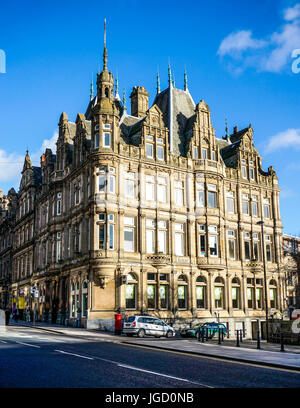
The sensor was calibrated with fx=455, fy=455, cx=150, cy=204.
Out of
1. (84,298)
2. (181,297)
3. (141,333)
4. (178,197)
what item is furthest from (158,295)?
(178,197)

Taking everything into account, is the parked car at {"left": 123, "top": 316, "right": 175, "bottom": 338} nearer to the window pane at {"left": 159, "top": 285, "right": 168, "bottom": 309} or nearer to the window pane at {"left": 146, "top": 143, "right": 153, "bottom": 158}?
the window pane at {"left": 159, "top": 285, "right": 168, "bottom": 309}

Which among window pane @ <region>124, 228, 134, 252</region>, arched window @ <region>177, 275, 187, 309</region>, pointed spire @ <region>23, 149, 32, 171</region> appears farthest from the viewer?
pointed spire @ <region>23, 149, 32, 171</region>

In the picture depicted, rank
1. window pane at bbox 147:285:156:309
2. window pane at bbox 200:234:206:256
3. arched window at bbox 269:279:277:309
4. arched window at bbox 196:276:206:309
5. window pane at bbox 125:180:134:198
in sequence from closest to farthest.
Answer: window pane at bbox 147:285:156:309, window pane at bbox 125:180:134:198, arched window at bbox 196:276:206:309, window pane at bbox 200:234:206:256, arched window at bbox 269:279:277:309

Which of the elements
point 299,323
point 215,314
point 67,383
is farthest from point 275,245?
point 67,383

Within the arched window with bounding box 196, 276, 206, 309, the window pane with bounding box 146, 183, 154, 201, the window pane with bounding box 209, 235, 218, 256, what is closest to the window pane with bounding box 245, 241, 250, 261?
the window pane with bounding box 209, 235, 218, 256

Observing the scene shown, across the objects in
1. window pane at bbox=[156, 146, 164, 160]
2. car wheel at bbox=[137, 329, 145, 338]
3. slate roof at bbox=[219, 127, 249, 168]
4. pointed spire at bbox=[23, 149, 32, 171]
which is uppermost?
pointed spire at bbox=[23, 149, 32, 171]

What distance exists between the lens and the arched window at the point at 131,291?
4153cm

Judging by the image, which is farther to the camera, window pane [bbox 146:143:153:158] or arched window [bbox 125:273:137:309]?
window pane [bbox 146:143:153:158]

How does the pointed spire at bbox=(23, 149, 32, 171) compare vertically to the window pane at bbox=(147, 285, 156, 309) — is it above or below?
above

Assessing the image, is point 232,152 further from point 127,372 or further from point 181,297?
point 127,372

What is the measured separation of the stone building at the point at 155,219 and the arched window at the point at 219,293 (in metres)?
0.15

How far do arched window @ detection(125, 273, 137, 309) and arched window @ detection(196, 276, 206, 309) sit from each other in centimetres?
732

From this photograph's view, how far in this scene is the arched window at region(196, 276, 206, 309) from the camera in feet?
151
